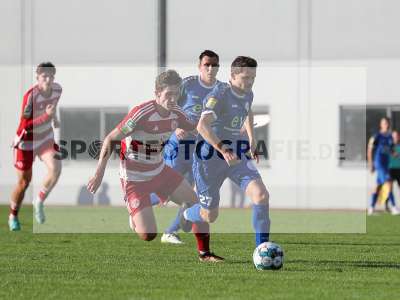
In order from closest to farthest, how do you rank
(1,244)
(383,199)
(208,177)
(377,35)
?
(208,177) → (1,244) → (383,199) → (377,35)

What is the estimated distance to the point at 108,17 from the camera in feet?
84.1

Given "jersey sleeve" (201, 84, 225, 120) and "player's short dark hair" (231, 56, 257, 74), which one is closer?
"player's short dark hair" (231, 56, 257, 74)

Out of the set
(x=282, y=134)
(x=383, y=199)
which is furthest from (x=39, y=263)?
(x=282, y=134)

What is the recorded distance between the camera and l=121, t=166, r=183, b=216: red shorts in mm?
9586

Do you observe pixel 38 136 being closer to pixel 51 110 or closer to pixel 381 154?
pixel 51 110

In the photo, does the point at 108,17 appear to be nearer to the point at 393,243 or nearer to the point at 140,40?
the point at 140,40

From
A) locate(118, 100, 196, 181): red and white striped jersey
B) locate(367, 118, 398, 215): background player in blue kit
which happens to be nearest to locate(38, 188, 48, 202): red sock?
locate(118, 100, 196, 181): red and white striped jersey

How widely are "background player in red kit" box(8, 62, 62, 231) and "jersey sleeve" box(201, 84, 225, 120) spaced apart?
16.3 ft

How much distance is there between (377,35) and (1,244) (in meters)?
14.9

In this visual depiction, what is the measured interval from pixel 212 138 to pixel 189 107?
2622mm


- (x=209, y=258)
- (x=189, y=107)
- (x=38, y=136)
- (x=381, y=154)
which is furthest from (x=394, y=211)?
(x=209, y=258)

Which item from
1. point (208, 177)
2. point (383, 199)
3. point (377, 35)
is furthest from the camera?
point (377, 35)

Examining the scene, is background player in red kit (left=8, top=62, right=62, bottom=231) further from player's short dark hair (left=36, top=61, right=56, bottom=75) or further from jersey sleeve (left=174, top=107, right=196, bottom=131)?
jersey sleeve (left=174, top=107, right=196, bottom=131)

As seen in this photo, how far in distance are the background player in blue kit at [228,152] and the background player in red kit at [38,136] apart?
478cm
